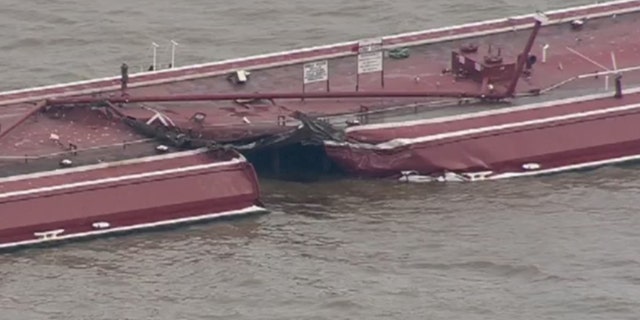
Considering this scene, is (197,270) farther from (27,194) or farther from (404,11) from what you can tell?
(404,11)

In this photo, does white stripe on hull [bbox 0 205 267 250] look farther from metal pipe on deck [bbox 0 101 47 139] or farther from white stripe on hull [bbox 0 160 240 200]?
metal pipe on deck [bbox 0 101 47 139]

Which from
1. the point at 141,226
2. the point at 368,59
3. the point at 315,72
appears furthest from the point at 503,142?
the point at 141,226

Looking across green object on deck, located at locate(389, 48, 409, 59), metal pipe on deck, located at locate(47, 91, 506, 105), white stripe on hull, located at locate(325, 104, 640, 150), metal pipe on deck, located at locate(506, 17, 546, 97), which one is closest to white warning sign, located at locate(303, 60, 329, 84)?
metal pipe on deck, located at locate(47, 91, 506, 105)

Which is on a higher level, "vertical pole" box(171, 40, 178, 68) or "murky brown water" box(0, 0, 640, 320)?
"vertical pole" box(171, 40, 178, 68)

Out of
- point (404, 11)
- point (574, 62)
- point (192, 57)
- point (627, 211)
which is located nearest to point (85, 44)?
point (192, 57)

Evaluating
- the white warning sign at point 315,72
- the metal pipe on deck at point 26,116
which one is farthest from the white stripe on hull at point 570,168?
the metal pipe on deck at point 26,116

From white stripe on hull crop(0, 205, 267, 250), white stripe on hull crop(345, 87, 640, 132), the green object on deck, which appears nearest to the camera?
white stripe on hull crop(0, 205, 267, 250)

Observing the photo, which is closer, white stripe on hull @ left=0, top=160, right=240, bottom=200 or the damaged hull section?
white stripe on hull @ left=0, top=160, right=240, bottom=200

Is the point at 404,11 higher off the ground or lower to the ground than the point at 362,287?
higher
